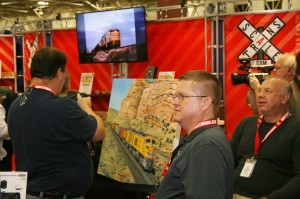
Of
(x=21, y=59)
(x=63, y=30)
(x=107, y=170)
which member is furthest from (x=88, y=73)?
(x=107, y=170)

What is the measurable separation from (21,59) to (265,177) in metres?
6.57

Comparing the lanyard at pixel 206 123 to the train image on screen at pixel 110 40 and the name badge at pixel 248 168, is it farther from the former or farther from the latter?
the train image on screen at pixel 110 40

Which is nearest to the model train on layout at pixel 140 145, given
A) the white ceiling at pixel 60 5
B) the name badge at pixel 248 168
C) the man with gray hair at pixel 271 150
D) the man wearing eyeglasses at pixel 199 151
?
the man with gray hair at pixel 271 150

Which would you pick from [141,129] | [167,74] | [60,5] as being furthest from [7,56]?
[60,5]

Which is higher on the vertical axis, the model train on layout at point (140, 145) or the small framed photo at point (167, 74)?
the small framed photo at point (167, 74)

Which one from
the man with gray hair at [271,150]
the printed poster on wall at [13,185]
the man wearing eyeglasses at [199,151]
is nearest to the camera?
the man wearing eyeglasses at [199,151]

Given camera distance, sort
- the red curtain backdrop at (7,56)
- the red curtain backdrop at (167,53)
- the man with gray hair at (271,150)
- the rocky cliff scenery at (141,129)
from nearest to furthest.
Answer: the man with gray hair at (271,150) < the rocky cliff scenery at (141,129) < the red curtain backdrop at (167,53) < the red curtain backdrop at (7,56)

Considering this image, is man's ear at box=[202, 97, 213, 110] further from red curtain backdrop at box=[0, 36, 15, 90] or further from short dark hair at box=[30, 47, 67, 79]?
red curtain backdrop at box=[0, 36, 15, 90]

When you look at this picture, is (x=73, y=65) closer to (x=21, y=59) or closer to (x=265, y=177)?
(x=21, y=59)

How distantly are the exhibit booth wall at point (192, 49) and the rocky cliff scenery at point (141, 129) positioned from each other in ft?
7.47

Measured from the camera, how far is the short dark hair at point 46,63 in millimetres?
2652

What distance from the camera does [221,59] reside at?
20.3 ft

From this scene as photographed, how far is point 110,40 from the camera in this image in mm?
7016

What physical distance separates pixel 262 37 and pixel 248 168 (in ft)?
10.7
